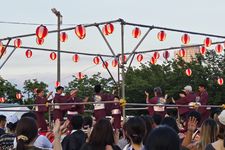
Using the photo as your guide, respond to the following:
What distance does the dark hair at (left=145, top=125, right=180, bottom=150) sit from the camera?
320cm

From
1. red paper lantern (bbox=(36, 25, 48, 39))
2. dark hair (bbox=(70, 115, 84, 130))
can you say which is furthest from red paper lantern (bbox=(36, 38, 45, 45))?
dark hair (bbox=(70, 115, 84, 130))

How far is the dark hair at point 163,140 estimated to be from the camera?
320 cm

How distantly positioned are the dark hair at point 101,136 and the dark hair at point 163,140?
56.2 inches

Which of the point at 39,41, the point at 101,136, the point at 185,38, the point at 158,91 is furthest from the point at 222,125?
the point at 185,38

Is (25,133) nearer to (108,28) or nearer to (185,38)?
(108,28)

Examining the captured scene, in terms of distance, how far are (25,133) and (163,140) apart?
1874 mm

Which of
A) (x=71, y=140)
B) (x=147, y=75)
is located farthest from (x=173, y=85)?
(x=71, y=140)

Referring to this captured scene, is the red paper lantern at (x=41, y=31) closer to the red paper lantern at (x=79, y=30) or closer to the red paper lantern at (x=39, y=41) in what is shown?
the red paper lantern at (x=39, y=41)

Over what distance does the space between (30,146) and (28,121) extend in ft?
0.83

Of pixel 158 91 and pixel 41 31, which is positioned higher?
pixel 41 31

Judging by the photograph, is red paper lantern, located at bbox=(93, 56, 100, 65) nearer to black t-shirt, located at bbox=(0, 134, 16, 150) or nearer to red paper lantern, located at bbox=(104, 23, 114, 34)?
red paper lantern, located at bbox=(104, 23, 114, 34)

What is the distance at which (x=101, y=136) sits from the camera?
4684 millimetres

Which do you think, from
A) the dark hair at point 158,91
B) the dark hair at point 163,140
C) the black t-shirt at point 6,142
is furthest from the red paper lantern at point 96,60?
the dark hair at point 163,140

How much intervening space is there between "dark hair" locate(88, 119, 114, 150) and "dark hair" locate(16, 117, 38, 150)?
60cm
